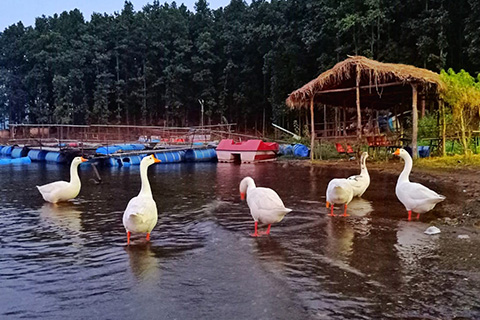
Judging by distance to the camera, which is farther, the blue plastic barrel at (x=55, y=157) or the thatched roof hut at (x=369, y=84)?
the blue plastic barrel at (x=55, y=157)

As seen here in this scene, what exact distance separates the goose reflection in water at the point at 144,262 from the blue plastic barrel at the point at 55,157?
21.0 meters

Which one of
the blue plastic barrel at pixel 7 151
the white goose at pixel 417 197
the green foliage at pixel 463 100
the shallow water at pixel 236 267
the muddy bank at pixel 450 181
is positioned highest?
the green foliage at pixel 463 100

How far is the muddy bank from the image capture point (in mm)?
7590

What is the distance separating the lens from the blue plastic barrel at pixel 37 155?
2689 centimetres

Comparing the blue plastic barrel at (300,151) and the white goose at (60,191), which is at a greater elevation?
the blue plastic barrel at (300,151)

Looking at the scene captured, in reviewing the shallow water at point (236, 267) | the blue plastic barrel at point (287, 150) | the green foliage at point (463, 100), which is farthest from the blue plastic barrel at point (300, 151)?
the shallow water at point (236, 267)

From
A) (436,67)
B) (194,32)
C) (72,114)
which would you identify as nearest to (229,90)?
(194,32)

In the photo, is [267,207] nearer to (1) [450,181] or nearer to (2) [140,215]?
(2) [140,215]

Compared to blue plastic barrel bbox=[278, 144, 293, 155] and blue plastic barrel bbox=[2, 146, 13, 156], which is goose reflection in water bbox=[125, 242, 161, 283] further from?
blue plastic barrel bbox=[2, 146, 13, 156]

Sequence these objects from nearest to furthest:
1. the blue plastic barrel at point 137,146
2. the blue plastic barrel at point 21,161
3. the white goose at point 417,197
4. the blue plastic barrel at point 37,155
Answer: the white goose at point 417,197
the blue plastic barrel at point 21,161
the blue plastic barrel at point 37,155
the blue plastic barrel at point 137,146

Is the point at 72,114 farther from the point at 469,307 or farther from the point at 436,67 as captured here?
the point at 469,307

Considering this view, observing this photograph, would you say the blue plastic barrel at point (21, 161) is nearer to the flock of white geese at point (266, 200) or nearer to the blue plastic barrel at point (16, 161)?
the blue plastic barrel at point (16, 161)

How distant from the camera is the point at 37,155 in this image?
27234 millimetres

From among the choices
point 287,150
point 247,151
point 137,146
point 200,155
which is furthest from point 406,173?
point 137,146
